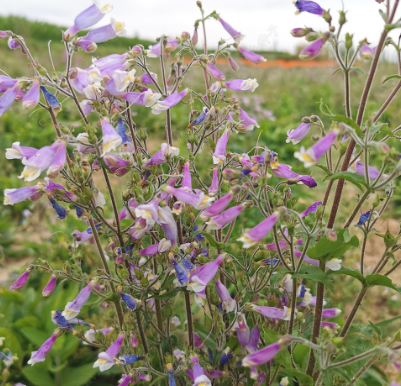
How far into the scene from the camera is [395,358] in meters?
1.13

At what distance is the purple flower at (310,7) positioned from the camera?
1.42 metres

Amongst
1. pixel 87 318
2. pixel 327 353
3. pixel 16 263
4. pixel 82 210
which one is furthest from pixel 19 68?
pixel 327 353

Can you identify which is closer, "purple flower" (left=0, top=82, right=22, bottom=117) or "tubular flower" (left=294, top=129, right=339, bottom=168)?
"tubular flower" (left=294, top=129, right=339, bottom=168)

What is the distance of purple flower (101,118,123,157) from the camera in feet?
4.33

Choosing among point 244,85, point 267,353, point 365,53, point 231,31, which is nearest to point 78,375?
point 267,353

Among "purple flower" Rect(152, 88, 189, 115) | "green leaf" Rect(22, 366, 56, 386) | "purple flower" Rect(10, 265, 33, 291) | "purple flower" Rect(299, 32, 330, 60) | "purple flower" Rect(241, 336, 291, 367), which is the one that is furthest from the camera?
"green leaf" Rect(22, 366, 56, 386)

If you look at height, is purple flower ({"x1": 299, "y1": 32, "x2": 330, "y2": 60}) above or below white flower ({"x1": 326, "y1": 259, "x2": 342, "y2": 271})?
above

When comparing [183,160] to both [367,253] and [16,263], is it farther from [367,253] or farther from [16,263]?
[367,253]

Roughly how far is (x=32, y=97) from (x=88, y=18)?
1.29 feet

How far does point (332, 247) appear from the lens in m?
1.34

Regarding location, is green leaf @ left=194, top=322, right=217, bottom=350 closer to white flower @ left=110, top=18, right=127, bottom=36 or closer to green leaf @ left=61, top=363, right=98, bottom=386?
green leaf @ left=61, top=363, right=98, bottom=386

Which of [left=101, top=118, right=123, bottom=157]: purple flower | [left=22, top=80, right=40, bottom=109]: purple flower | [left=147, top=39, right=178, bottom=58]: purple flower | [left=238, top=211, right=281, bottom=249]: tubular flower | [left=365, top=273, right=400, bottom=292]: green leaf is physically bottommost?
[left=365, top=273, right=400, bottom=292]: green leaf

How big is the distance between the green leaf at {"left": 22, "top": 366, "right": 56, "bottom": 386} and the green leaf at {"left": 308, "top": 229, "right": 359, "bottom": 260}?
1.91 m

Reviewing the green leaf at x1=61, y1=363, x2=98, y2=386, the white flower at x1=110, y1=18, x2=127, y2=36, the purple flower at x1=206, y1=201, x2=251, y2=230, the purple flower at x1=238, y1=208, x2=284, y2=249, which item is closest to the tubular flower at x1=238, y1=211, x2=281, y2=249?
the purple flower at x1=238, y1=208, x2=284, y2=249
